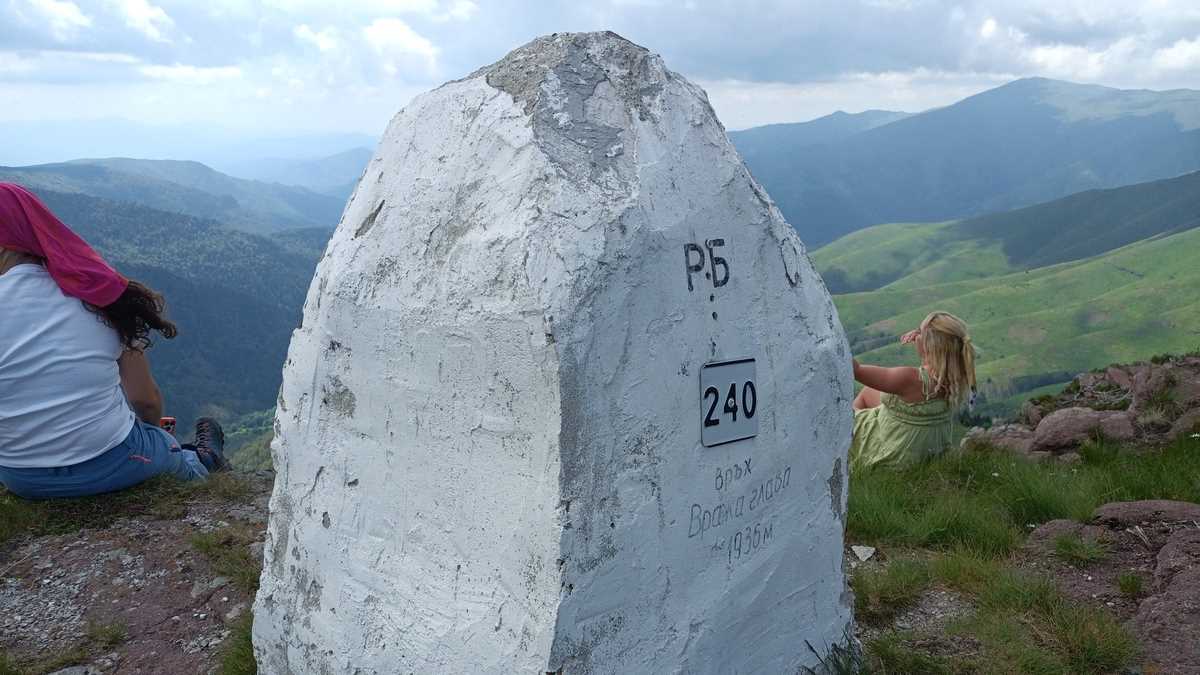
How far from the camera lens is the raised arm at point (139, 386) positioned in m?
5.05

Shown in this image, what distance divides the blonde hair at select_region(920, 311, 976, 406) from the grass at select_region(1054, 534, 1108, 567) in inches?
70.5

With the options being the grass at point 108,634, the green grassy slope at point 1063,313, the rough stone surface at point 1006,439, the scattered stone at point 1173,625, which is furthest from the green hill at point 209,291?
the scattered stone at point 1173,625

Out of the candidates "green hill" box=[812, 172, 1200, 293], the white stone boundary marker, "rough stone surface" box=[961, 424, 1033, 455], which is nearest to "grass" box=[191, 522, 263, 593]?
the white stone boundary marker

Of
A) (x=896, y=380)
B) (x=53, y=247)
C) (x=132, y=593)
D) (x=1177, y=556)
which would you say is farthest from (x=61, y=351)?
(x=1177, y=556)

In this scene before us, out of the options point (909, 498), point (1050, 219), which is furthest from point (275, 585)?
point (1050, 219)

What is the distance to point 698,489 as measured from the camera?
2.69 metres

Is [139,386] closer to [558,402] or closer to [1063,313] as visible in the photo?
[558,402]

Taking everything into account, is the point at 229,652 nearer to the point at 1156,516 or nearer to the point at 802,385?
the point at 802,385

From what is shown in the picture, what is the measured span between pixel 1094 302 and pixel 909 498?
89459 millimetres

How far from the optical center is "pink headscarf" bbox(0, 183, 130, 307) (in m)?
4.55

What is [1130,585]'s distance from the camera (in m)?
4.05

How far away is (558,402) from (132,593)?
3.15 m

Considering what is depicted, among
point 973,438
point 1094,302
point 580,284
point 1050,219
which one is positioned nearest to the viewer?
point 580,284

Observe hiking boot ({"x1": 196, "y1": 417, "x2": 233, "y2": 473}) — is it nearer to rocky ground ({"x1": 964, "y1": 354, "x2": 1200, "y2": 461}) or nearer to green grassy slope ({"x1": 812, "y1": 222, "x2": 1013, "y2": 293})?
rocky ground ({"x1": 964, "y1": 354, "x2": 1200, "y2": 461})
